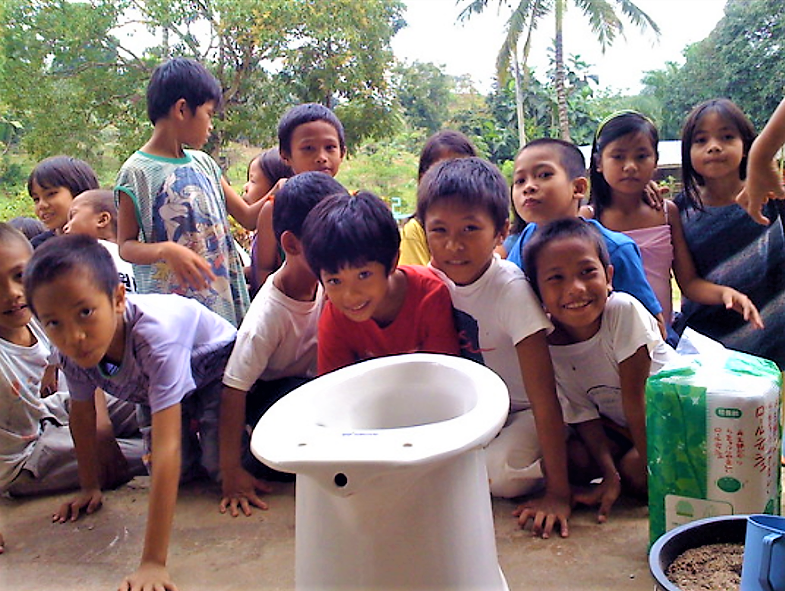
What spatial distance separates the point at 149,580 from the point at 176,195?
914 millimetres

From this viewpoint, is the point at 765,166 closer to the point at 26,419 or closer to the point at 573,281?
the point at 573,281

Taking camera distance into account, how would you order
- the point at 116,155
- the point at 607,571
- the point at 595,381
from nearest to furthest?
1. the point at 607,571
2. the point at 595,381
3. the point at 116,155

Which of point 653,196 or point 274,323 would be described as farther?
point 653,196

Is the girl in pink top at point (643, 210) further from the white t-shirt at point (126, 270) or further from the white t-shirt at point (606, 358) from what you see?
the white t-shirt at point (126, 270)

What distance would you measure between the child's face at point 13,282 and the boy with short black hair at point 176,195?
0.21 metres

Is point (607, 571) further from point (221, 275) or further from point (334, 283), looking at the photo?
point (221, 275)

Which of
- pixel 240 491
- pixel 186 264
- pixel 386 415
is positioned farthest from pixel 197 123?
pixel 386 415

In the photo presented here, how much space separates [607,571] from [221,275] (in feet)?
3.74

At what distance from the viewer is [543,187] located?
5.06 feet

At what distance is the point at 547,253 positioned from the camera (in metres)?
1.25

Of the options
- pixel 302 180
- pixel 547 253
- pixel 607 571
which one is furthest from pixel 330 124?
pixel 607 571

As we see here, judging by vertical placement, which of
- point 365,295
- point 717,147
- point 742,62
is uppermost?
point 742,62

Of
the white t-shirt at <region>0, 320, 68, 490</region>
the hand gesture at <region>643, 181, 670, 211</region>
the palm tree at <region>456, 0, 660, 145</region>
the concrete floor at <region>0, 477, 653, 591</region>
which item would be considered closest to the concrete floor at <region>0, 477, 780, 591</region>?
the concrete floor at <region>0, 477, 653, 591</region>

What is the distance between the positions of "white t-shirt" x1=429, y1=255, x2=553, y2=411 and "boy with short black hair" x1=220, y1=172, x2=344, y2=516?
0.98 ft
